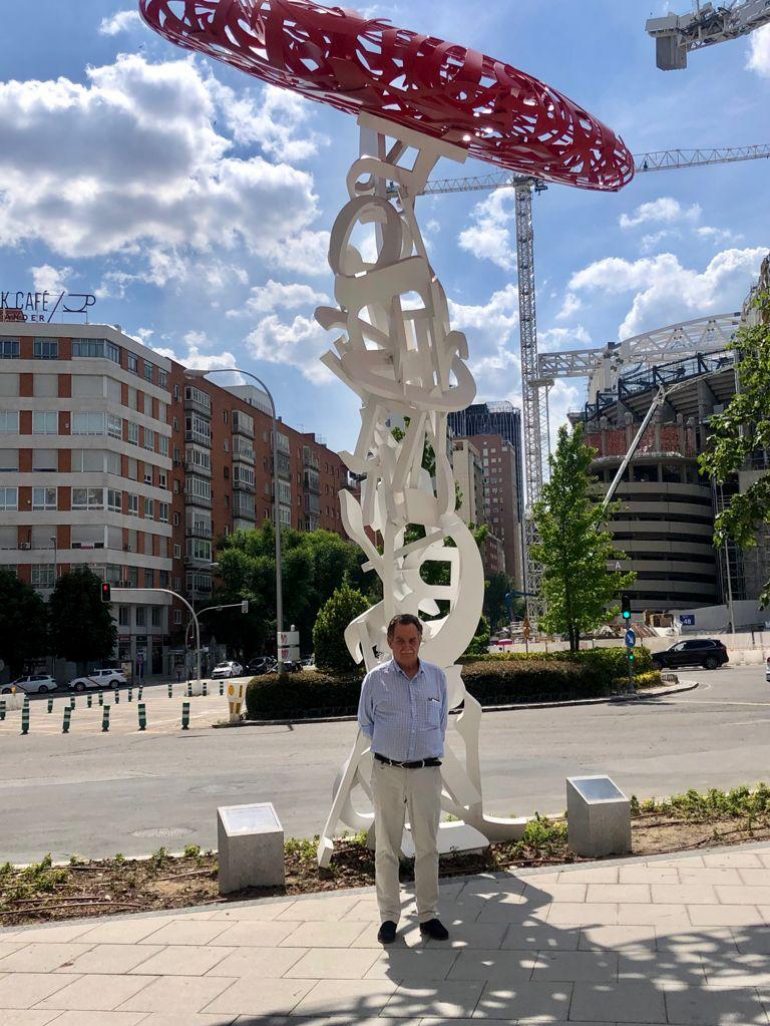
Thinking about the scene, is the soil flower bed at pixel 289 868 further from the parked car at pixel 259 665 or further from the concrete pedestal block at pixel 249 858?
the parked car at pixel 259 665

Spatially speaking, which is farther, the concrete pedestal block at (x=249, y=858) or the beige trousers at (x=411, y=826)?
the concrete pedestal block at (x=249, y=858)

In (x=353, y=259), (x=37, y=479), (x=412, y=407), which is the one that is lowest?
(x=412, y=407)

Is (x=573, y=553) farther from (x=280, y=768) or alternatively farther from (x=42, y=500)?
(x=42, y=500)

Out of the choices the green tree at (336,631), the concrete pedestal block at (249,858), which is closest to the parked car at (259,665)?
the green tree at (336,631)

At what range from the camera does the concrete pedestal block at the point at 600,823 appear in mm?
7355

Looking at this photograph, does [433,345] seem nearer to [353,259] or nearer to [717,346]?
[353,259]

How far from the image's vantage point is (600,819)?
7.38m

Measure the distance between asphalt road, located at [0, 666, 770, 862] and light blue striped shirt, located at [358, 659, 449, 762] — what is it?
422 centimetres

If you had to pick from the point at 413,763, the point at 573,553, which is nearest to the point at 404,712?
the point at 413,763

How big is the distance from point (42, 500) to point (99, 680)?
12433 millimetres

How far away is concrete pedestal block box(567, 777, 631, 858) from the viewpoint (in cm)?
736

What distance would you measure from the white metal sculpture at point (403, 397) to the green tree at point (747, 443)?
2.40 meters

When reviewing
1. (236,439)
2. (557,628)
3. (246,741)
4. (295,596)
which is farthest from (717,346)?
(246,741)

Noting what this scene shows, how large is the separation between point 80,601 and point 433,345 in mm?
52407
